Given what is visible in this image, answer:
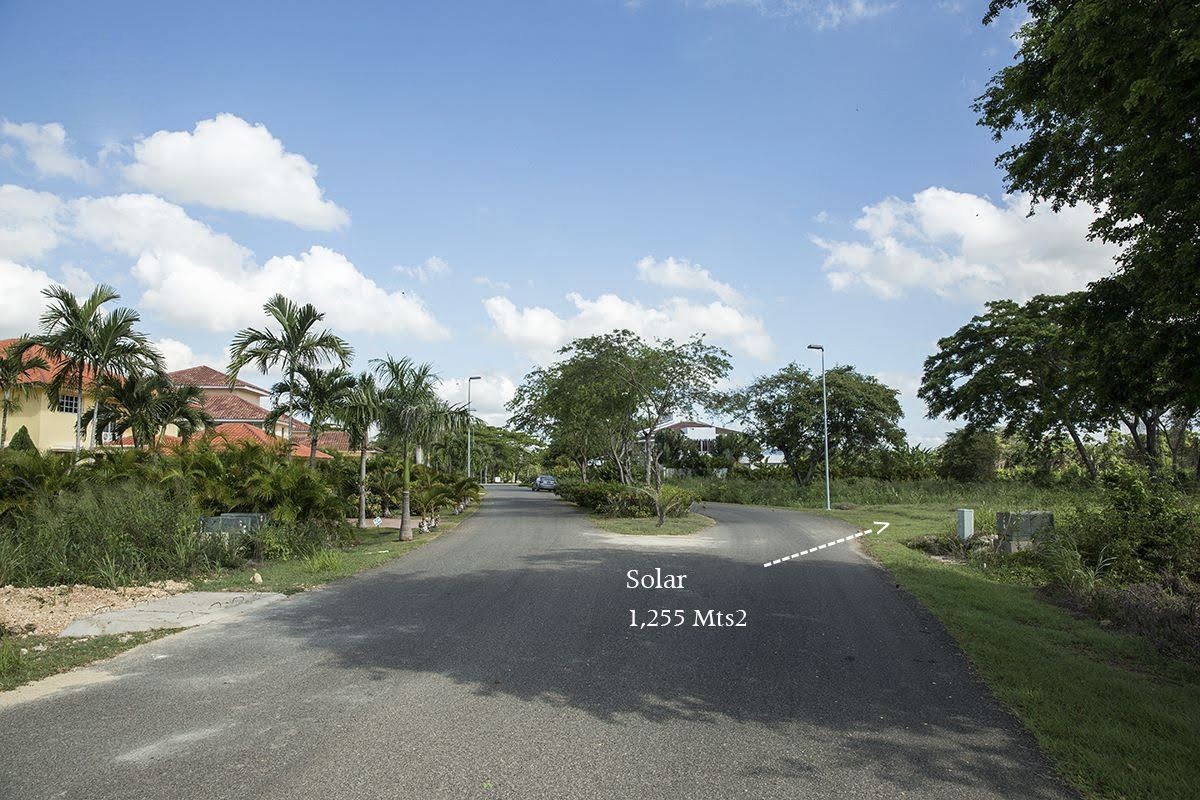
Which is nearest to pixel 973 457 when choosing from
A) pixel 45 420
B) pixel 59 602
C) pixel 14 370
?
pixel 59 602

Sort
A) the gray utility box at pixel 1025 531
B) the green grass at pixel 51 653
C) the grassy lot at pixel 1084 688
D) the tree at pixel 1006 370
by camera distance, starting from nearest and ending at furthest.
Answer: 1. the grassy lot at pixel 1084 688
2. the green grass at pixel 51 653
3. the gray utility box at pixel 1025 531
4. the tree at pixel 1006 370

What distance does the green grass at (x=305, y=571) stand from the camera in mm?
10727

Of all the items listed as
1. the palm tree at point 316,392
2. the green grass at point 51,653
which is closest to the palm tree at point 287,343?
the palm tree at point 316,392

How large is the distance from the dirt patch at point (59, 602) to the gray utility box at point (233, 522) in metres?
2.29

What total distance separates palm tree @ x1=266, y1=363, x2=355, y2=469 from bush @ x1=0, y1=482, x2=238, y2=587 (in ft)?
18.4

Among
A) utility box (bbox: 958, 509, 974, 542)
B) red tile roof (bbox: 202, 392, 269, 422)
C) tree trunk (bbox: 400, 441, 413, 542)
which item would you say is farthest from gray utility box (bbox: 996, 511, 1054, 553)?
red tile roof (bbox: 202, 392, 269, 422)

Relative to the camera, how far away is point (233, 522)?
529 inches

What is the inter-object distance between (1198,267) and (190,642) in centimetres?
969

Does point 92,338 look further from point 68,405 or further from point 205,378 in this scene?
point 205,378

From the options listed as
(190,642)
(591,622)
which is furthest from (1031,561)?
(190,642)

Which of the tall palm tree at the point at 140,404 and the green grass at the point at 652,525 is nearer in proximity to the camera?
the tall palm tree at the point at 140,404

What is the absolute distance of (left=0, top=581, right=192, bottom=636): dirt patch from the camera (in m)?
8.19

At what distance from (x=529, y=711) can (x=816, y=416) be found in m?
36.7

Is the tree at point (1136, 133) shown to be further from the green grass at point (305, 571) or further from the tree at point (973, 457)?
the tree at point (973, 457)
